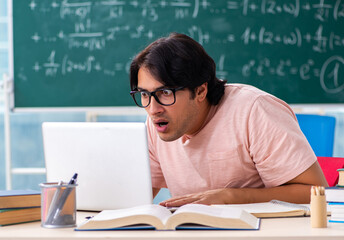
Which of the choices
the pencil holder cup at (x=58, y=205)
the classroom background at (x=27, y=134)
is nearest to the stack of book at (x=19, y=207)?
the pencil holder cup at (x=58, y=205)

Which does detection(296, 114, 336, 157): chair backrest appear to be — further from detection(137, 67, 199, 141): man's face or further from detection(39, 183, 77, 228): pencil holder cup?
detection(39, 183, 77, 228): pencil holder cup

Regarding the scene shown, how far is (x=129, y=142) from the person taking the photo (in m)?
1.33

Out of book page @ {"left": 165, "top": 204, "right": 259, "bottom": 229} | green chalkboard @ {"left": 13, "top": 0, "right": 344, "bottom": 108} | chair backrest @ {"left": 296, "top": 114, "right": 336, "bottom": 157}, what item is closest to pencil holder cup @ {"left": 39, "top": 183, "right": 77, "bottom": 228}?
book page @ {"left": 165, "top": 204, "right": 259, "bottom": 229}

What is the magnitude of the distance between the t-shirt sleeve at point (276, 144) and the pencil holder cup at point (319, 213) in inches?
16.3

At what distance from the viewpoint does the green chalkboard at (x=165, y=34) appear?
10.4 ft

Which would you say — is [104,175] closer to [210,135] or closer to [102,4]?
[210,135]

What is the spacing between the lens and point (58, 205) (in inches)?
46.4

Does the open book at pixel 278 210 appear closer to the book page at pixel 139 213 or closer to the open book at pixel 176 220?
the open book at pixel 176 220

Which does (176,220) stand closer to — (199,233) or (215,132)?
(199,233)

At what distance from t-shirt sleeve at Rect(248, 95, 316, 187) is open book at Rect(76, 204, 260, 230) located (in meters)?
0.45

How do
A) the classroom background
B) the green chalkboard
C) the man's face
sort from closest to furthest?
the man's face, the green chalkboard, the classroom background

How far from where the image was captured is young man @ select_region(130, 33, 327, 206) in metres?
1.56

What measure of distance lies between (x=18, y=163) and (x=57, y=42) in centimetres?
86

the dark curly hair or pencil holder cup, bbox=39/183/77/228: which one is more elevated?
the dark curly hair
